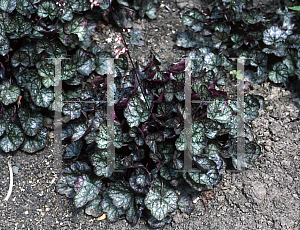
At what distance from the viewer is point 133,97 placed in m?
2.47

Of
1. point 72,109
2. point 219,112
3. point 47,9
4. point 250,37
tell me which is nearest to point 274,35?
point 250,37

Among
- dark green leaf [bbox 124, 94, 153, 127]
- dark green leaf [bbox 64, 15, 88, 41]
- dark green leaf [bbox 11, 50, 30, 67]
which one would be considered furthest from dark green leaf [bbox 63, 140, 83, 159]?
dark green leaf [bbox 64, 15, 88, 41]

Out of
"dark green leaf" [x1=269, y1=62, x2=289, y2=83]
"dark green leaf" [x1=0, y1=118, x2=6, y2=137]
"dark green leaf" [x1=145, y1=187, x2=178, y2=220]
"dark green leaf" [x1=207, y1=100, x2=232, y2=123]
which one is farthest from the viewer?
"dark green leaf" [x1=269, y1=62, x2=289, y2=83]

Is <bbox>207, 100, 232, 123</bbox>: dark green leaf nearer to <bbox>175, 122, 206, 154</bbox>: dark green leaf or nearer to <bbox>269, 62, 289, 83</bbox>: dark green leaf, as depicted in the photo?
<bbox>175, 122, 206, 154</bbox>: dark green leaf

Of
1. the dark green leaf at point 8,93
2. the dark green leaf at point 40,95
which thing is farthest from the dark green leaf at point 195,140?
the dark green leaf at point 8,93

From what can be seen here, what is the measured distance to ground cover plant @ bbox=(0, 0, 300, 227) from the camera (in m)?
2.48

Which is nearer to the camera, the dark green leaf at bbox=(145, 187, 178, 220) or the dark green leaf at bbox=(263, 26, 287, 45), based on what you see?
the dark green leaf at bbox=(145, 187, 178, 220)

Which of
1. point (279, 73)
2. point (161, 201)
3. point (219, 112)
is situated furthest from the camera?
point (279, 73)

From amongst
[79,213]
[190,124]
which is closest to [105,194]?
[79,213]

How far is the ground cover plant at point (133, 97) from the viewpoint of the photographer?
2.48 m

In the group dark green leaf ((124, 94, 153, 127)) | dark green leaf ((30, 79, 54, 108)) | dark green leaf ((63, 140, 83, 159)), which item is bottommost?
dark green leaf ((63, 140, 83, 159))

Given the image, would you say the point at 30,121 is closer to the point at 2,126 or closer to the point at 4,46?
the point at 2,126

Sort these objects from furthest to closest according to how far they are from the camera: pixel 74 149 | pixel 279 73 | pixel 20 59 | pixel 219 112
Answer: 1. pixel 279 73
2. pixel 20 59
3. pixel 74 149
4. pixel 219 112

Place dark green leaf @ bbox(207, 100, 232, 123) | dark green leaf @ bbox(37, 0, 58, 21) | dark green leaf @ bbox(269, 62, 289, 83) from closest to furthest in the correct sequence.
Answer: dark green leaf @ bbox(207, 100, 232, 123)
dark green leaf @ bbox(37, 0, 58, 21)
dark green leaf @ bbox(269, 62, 289, 83)
